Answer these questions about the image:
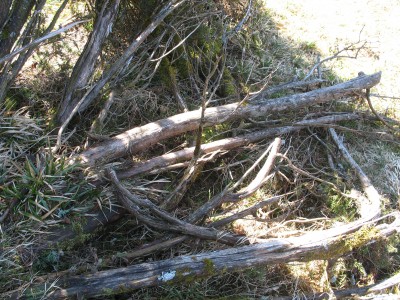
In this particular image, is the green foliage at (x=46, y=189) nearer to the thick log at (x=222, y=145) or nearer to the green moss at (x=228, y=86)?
the thick log at (x=222, y=145)

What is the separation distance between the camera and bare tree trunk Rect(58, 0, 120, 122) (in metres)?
3.25

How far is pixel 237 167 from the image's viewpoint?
3.59 metres

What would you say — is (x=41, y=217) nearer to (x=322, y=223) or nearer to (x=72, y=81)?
(x=72, y=81)

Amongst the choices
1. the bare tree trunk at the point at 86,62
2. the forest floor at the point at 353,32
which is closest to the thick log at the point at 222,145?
the forest floor at the point at 353,32

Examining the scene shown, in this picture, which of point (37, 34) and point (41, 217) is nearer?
point (41, 217)

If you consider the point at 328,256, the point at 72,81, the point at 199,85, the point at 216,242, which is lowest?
the point at 328,256

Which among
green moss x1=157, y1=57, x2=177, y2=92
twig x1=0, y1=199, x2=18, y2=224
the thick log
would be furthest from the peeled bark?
green moss x1=157, y1=57, x2=177, y2=92

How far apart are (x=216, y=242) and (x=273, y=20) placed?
10.3ft

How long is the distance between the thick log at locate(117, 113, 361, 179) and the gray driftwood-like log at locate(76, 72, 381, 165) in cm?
14

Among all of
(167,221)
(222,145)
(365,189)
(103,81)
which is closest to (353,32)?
(365,189)

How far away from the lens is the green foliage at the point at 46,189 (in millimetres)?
2637

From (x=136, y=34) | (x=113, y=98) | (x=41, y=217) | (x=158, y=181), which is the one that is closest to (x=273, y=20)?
(x=136, y=34)

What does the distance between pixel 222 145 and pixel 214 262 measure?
1080mm

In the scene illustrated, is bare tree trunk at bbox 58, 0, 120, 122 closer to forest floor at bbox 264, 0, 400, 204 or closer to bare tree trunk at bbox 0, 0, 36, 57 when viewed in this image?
bare tree trunk at bbox 0, 0, 36, 57
